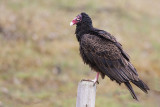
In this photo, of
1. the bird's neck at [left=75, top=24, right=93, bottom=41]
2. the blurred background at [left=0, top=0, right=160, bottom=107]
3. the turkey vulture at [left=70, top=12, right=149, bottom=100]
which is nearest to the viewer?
the turkey vulture at [left=70, top=12, right=149, bottom=100]

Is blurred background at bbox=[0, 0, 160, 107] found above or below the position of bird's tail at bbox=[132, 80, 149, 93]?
above

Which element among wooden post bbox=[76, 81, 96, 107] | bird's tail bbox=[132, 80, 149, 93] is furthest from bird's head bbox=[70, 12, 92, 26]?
wooden post bbox=[76, 81, 96, 107]

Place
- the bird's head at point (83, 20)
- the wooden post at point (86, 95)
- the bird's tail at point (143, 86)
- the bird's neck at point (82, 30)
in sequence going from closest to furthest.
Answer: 1. the wooden post at point (86, 95)
2. the bird's tail at point (143, 86)
3. the bird's neck at point (82, 30)
4. the bird's head at point (83, 20)

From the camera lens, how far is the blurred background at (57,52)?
8203mm

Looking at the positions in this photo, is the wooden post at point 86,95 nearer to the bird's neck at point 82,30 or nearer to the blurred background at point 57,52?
the bird's neck at point 82,30

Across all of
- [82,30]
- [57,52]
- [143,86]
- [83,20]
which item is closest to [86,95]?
[143,86]

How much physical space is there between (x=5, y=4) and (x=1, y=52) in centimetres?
308

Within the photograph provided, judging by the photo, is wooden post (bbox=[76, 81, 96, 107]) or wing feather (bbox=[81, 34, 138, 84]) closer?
wooden post (bbox=[76, 81, 96, 107])

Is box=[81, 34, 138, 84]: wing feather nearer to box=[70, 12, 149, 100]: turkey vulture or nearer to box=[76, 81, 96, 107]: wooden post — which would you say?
box=[70, 12, 149, 100]: turkey vulture

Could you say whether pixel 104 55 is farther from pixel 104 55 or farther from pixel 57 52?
pixel 57 52

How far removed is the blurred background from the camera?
820 cm

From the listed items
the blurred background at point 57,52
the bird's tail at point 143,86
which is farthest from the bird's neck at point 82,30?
the blurred background at point 57,52

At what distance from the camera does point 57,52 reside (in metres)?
9.84

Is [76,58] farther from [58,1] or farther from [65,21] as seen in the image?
[58,1]
